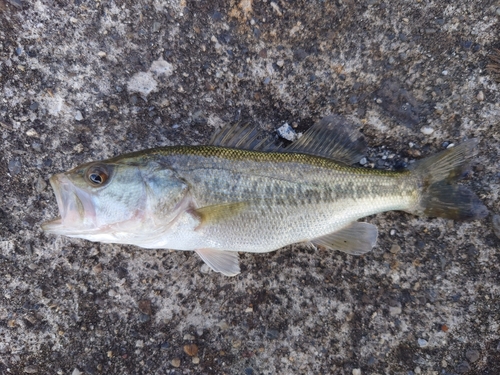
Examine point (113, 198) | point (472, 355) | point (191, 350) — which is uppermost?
point (113, 198)

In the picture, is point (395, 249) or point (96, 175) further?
point (395, 249)

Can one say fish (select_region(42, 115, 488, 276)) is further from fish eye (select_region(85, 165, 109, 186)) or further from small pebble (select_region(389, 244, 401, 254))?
small pebble (select_region(389, 244, 401, 254))

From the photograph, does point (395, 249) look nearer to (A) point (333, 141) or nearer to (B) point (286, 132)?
(A) point (333, 141)

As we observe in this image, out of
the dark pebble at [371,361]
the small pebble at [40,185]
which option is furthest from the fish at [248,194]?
the dark pebble at [371,361]

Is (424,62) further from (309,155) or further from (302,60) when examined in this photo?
(309,155)

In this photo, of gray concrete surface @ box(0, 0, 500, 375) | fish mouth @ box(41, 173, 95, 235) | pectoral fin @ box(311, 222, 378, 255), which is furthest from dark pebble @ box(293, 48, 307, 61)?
fish mouth @ box(41, 173, 95, 235)

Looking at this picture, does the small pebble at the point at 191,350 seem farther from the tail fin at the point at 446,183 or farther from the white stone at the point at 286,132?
the tail fin at the point at 446,183

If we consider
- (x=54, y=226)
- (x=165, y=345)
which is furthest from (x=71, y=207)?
(x=165, y=345)

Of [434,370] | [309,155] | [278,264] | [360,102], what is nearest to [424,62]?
[360,102]
